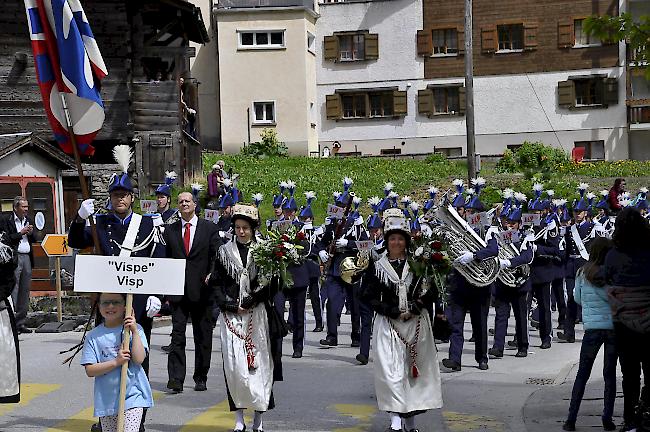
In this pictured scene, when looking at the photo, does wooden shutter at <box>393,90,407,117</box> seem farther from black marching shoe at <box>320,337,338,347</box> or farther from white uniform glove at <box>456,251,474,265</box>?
white uniform glove at <box>456,251,474,265</box>

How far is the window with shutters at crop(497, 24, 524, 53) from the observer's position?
167 ft

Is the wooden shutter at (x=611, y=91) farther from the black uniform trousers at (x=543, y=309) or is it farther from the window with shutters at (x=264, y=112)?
the black uniform trousers at (x=543, y=309)

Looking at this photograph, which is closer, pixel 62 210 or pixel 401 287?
pixel 401 287

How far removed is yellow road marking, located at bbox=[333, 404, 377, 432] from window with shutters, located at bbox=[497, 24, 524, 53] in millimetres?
41367

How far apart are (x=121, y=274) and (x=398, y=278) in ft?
9.48

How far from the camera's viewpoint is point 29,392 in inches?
472

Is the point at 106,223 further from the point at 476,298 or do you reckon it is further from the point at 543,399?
the point at 476,298

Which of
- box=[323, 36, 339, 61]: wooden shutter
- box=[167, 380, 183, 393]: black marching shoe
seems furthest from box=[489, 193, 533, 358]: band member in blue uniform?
box=[323, 36, 339, 61]: wooden shutter

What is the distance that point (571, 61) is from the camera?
166 feet

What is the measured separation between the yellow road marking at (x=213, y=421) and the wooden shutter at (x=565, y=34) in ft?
136

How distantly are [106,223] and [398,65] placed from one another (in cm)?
4276

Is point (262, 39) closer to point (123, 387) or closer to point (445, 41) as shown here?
point (445, 41)

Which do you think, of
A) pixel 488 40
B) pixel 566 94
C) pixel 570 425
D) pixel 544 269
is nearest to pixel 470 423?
pixel 570 425

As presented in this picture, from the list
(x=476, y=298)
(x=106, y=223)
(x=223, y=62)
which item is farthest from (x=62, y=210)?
(x=223, y=62)
